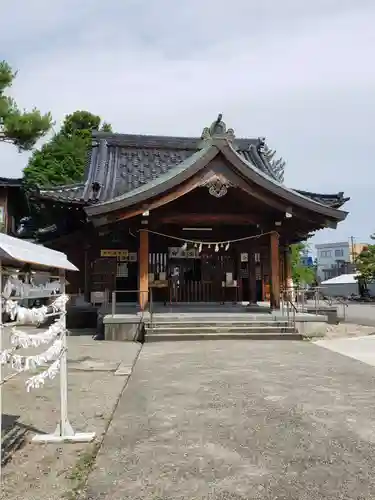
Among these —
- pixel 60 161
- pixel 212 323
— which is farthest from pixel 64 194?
pixel 60 161

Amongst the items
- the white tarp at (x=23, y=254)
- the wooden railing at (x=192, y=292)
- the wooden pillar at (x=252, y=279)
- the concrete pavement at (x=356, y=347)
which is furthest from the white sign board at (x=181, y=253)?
the white tarp at (x=23, y=254)

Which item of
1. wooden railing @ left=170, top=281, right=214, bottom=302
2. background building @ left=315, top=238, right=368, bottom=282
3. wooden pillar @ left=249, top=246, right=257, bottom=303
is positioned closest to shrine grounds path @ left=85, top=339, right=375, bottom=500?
wooden pillar @ left=249, top=246, right=257, bottom=303

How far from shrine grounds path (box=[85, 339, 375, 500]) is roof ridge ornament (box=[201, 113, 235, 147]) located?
7.71 meters

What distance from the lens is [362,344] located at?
41.1ft

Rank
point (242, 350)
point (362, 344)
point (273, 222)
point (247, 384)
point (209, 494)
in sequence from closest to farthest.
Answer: point (209, 494)
point (247, 384)
point (242, 350)
point (362, 344)
point (273, 222)

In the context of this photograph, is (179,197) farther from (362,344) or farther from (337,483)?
(337,483)

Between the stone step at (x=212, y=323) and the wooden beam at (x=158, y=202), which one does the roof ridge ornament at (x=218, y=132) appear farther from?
the stone step at (x=212, y=323)

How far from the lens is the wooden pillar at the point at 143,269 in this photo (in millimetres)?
14328

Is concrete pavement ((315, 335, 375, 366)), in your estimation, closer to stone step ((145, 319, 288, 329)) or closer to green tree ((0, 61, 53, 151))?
stone step ((145, 319, 288, 329))

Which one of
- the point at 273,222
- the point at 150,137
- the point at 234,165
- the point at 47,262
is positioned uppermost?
the point at 150,137

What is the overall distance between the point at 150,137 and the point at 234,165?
9753 millimetres

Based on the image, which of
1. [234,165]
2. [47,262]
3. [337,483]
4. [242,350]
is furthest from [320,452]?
→ [234,165]

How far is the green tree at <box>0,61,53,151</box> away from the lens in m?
14.0

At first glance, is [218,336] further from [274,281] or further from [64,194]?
[64,194]
